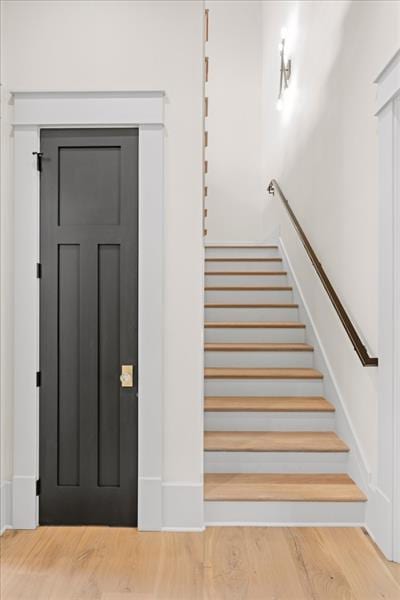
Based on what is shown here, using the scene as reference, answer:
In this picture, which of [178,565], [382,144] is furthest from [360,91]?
[178,565]

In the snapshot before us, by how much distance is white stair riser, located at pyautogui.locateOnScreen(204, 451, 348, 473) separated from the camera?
3.34 m

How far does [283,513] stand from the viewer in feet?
9.94

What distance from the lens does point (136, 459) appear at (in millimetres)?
2996

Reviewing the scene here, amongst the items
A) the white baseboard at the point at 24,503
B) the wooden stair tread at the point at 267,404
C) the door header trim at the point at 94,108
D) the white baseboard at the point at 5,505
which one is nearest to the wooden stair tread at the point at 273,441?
the wooden stair tread at the point at 267,404

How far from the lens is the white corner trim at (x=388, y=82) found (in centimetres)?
259

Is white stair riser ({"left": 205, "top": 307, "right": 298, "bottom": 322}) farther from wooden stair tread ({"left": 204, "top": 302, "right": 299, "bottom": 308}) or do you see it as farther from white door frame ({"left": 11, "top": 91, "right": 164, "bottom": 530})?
white door frame ({"left": 11, "top": 91, "right": 164, "bottom": 530})

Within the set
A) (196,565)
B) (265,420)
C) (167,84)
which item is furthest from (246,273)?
(196,565)

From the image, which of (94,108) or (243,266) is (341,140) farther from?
(243,266)

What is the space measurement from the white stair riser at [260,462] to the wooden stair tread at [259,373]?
0.72 metres

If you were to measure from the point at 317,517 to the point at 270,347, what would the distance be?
4.93 ft

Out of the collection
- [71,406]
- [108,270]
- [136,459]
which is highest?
[108,270]

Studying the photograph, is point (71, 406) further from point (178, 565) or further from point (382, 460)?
point (382, 460)

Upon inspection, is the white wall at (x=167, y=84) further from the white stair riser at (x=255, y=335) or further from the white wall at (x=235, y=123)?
the white wall at (x=235, y=123)

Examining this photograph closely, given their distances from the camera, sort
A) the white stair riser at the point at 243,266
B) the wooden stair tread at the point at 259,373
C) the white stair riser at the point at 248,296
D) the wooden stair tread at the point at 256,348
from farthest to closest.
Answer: the white stair riser at the point at 243,266
the white stair riser at the point at 248,296
the wooden stair tread at the point at 256,348
the wooden stair tread at the point at 259,373
